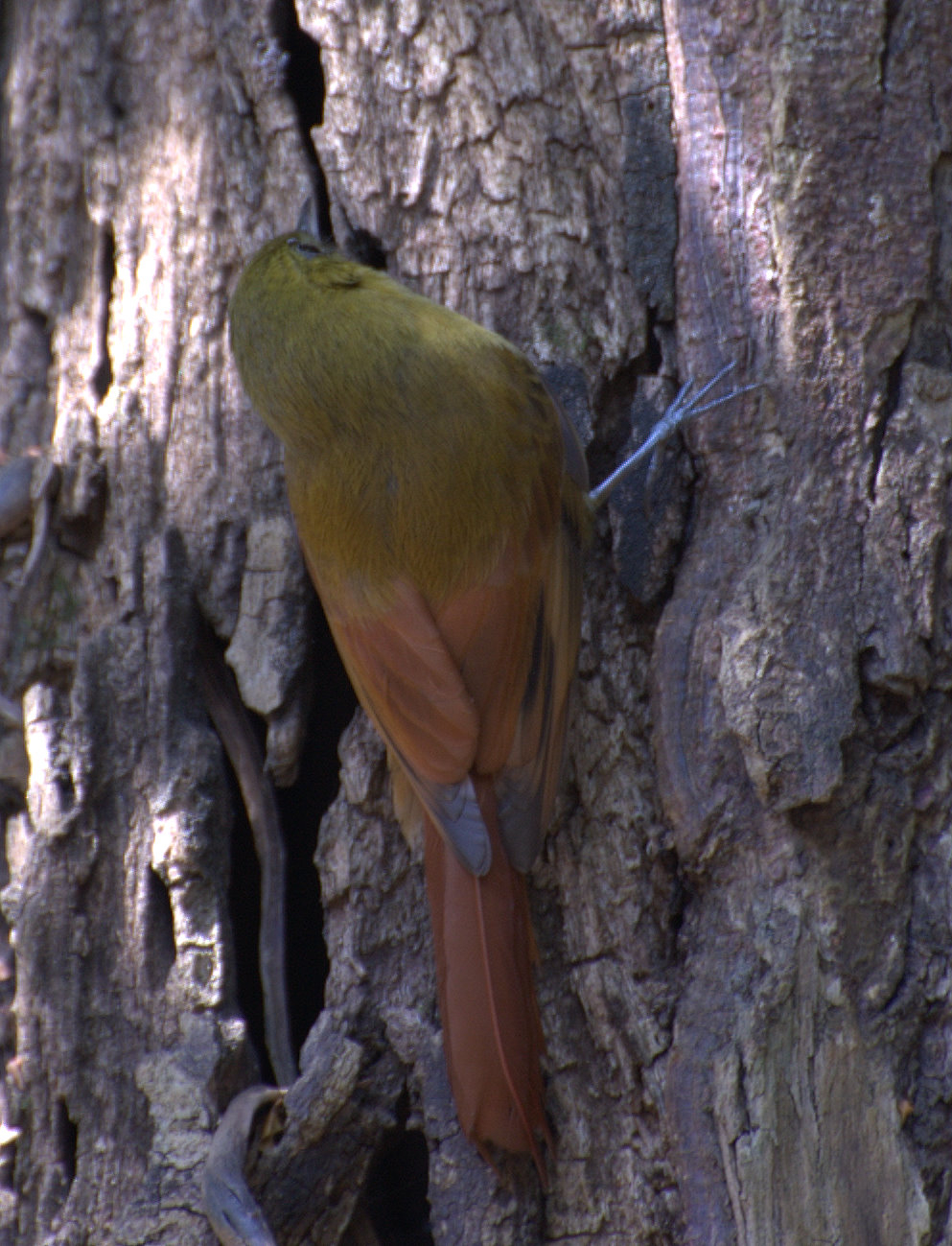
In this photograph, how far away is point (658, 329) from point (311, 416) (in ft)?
1.98

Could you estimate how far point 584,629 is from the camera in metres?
2.12

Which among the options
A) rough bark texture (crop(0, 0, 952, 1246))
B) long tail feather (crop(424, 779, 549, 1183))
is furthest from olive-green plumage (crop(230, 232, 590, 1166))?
rough bark texture (crop(0, 0, 952, 1246))

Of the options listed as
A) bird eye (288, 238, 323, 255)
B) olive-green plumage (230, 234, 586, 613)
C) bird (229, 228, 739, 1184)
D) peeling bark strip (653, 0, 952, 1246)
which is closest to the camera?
peeling bark strip (653, 0, 952, 1246)

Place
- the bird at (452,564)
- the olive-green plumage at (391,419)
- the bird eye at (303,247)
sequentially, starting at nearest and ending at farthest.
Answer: the bird at (452,564) → the olive-green plumage at (391,419) → the bird eye at (303,247)

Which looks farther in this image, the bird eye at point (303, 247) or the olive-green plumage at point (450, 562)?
the bird eye at point (303, 247)

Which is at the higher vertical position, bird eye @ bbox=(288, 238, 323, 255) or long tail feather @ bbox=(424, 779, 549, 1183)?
bird eye @ bbox=(288, 238, 323, 255)

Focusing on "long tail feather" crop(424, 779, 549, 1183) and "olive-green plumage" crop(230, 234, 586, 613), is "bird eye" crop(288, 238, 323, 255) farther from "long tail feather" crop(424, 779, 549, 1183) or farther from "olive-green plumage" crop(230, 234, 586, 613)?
"long tail feather" crop(424, 779, 549, 1183)

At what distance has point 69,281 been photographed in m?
2.45

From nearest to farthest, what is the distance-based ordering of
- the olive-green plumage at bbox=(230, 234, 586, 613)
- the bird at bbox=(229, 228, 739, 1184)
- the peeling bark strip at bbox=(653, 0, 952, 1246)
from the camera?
the peeling bark strip at bbox=(653, 0, 952, 1246)
the bird at bbox=(229, 228, 739, 1184)
the olive-green plumage at bbox=(230, 234, 586, 613)

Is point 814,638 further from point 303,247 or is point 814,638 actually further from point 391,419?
point 303,247

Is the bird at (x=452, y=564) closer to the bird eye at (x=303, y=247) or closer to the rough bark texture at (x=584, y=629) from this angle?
the bird eye at (x=303, y=247)

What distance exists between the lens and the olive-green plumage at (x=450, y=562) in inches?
74.2

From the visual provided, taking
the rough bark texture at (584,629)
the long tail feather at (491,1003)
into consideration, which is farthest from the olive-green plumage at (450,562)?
the rough bark texture at (584,629)

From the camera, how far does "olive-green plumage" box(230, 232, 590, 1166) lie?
1.89 metres
